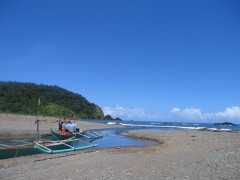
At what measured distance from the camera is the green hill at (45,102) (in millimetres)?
86000

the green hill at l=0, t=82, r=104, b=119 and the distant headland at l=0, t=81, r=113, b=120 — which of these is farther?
the green hill at l=0, t=82, r=104, b=119

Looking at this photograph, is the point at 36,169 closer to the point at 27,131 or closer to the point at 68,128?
the point at 68,128

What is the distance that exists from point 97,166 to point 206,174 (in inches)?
239

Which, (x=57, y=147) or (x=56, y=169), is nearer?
(x=56, y=169)

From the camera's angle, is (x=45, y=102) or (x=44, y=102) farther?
(x=45, y=102)

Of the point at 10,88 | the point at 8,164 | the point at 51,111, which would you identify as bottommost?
the point at 8,164

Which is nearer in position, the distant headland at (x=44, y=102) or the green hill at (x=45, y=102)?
the distant headland at (x=44, y=102)

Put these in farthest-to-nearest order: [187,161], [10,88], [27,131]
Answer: [10,88]
[27,131]
[187,161]

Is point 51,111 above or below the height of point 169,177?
above

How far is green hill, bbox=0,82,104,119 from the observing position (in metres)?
86.0

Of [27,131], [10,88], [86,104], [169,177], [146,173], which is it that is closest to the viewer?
[169,177]

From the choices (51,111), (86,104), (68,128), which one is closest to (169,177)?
(68,128)

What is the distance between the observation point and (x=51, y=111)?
9744cm

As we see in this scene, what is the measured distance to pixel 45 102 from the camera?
104 meters
